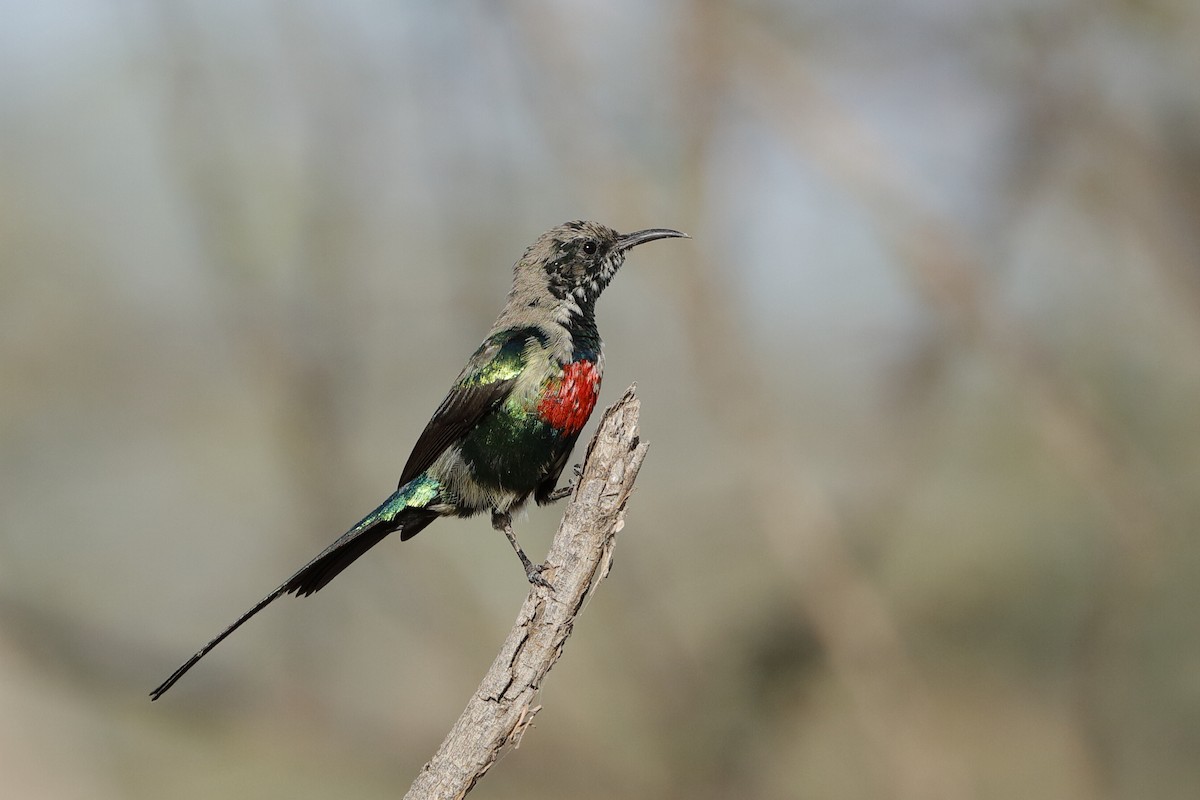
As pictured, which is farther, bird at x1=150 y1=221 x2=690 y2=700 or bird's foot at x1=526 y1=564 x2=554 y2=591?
bird at x1=150 y1=221 x2=690 y2=700

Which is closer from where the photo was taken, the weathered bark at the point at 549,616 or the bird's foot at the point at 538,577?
the weathered bark at the point at 549,616

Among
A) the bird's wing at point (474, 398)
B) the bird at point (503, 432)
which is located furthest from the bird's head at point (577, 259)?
the bird's wing at point (474, 398)

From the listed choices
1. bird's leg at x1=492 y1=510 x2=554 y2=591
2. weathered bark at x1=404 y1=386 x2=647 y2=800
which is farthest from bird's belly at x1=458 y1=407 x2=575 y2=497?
weathered bark at x1=404 y1=386 x2=647 y2=800

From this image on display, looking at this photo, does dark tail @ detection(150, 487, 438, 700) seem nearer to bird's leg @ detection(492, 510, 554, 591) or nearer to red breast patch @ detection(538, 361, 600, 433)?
bird's leg @ detection(492, 510, 554, 591)

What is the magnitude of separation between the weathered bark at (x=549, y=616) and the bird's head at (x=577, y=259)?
1211 mm

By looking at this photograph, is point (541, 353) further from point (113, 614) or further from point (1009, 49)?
point (113, 614)

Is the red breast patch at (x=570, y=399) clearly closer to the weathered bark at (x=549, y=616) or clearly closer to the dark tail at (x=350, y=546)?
the weathered bark at (x=549, y=616)

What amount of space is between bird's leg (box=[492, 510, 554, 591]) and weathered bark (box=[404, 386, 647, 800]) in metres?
0.03

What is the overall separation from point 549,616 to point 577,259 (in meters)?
1.82

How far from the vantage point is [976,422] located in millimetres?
10414

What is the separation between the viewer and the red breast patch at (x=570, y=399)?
4199 mm

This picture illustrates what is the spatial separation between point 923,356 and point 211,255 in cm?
615

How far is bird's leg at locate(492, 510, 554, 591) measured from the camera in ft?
11.9

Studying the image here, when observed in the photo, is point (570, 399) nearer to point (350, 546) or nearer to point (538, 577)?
point (538, 577)
